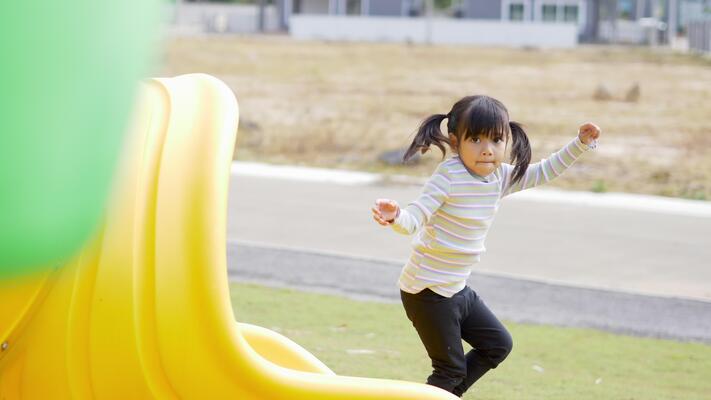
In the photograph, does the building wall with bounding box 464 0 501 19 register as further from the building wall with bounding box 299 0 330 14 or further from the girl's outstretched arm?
the girl's outstretched arm

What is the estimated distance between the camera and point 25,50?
2.44 m

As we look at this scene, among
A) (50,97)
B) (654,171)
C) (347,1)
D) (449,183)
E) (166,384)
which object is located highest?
(50,97)

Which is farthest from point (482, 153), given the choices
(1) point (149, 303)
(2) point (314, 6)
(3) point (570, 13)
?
(2) point (314, 6)

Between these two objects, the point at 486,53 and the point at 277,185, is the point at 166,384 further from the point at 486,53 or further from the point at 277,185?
the point at 486,53

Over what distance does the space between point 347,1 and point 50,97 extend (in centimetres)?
5867

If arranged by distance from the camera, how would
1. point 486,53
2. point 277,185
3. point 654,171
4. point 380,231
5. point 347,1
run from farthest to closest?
point 347,1
point 486,53
point 654,171
point 277,185
point 380,231

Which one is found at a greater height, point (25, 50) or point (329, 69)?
point (25, 50)

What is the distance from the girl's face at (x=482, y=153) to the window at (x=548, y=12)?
5546 centimetres

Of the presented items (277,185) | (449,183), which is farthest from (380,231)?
(449,183)

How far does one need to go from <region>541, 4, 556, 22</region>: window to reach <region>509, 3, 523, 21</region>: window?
3.73ft

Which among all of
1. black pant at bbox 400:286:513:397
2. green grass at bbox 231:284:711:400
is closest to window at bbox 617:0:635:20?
green grass at bbox 231:284:711:400

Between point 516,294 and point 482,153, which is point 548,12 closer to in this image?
point 516,294

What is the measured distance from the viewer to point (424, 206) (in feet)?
12.2

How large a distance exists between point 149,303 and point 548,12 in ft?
187
